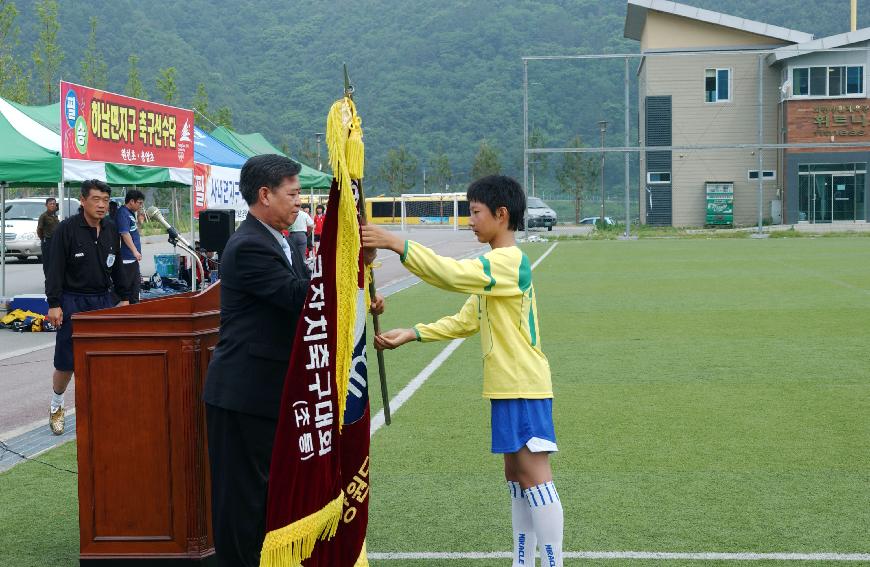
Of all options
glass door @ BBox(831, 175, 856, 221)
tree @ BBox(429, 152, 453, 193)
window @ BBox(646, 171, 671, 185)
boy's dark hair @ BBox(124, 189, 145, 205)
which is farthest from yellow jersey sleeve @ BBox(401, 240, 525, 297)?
tree @ BBox(429, 152, 453, 193)

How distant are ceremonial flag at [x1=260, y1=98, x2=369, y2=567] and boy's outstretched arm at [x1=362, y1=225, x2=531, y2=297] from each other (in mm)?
99

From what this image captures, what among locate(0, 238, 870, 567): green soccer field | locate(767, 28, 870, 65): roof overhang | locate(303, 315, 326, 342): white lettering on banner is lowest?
locate(0, 238, 870, 567): green soccer field

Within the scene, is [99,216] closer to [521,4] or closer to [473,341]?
[473,341]

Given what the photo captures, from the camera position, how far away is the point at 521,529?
4512 millimetres

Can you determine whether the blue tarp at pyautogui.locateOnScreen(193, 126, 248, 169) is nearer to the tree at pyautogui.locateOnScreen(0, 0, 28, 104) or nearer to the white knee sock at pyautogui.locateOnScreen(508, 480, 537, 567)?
Answer: the white knee sock at pyautogui.locateOnScreen(508, 480, 537, 567)

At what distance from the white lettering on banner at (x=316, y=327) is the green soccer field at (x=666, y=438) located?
168 centimetres

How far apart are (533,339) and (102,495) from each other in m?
2.07

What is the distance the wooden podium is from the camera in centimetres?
476

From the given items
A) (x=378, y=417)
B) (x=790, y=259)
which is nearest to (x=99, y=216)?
(x=378, y=417)

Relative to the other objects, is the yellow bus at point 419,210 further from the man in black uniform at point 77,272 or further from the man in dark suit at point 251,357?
the man in dark suit at point 251,357

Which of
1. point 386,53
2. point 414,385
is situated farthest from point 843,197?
point 386,53

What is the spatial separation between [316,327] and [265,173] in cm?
79

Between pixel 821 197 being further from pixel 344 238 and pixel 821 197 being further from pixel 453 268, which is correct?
pixel 344 238

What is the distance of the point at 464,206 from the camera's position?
7231 cm
